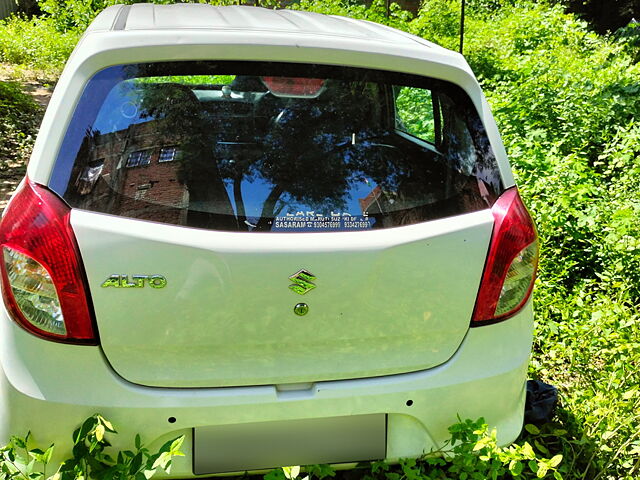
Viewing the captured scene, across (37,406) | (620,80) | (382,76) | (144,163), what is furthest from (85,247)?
(620,80)

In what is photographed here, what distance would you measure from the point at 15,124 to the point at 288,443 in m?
7.53

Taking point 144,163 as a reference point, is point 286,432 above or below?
below

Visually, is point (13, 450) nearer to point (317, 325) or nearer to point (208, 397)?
point (208, 397)

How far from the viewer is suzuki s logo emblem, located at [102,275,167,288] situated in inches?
64.3

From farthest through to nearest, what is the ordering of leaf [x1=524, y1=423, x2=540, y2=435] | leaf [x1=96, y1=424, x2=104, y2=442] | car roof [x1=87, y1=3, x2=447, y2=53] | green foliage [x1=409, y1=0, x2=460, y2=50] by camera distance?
green foliage [x1=409, y1=0, x2=460, y2=50] → leaf [x1=524, y1=423, x2=540, y2=435] → car roof [x1=87, y1=3, x2=447, y2=53] → leaf [x1=96, y1=424, x2=104, y2=442]

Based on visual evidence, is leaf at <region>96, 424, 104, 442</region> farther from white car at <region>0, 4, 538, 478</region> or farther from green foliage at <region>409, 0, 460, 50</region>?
green foliage at <region>409, 0, 460, 50</region>

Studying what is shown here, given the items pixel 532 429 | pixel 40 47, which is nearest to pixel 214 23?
pixel 532 429

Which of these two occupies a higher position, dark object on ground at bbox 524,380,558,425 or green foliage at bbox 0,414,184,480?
green foliage at bbox 0,414,184,480

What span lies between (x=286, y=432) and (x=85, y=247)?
0.79 metres

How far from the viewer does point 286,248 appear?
170cm

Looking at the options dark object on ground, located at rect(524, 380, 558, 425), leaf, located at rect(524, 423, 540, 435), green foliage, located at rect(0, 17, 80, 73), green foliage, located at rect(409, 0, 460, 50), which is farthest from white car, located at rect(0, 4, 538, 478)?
green foliage, located at rect(0, 17, 80, 73)

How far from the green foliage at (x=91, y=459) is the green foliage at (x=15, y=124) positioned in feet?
18.2

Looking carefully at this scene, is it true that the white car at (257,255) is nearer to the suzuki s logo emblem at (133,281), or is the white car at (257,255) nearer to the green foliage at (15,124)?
the suzuki s logo emblem at (133,281)

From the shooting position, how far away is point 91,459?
5.64ft
